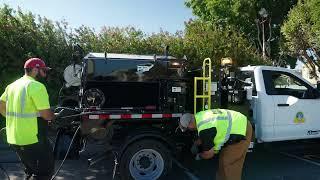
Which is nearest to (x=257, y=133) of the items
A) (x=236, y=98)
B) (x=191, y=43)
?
(x=236, y=98)

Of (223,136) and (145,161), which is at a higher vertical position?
(223,136)

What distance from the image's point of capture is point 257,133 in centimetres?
816

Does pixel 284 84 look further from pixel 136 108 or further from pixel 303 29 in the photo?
pixel 303 29

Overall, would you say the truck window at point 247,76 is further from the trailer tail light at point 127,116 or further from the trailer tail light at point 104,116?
the trailer tail light at point 104,116

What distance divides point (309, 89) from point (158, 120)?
123 inches

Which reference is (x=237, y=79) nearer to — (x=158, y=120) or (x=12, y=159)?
(x=158, y=120)

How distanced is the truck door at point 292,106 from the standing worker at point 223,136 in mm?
2491

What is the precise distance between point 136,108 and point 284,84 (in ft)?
10.2

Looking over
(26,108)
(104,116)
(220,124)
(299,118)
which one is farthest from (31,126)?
(299,118)

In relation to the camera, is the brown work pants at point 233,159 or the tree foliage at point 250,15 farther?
the tree foliage at point 250,15

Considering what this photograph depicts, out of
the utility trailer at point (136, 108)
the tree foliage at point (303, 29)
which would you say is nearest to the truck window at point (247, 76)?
the utility trailer at point (136, 108)

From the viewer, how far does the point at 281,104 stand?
818 centimetres

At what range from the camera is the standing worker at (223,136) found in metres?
5.46

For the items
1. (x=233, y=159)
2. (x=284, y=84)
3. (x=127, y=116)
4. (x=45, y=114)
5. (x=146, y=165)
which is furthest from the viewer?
(x=284, y=84)
